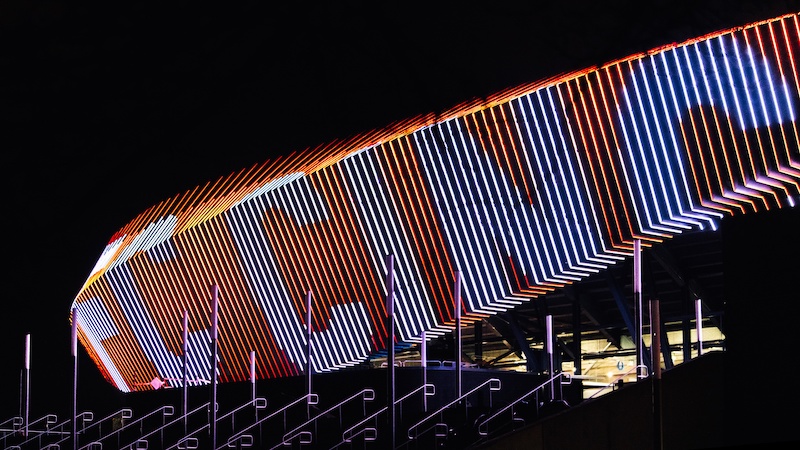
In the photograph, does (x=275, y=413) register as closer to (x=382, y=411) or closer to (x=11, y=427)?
(x=382, y=411)

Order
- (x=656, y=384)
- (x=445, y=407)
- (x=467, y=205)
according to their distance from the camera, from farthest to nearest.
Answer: (x=467, y=205) → (x=445, y=407) → (x=656, y=384)

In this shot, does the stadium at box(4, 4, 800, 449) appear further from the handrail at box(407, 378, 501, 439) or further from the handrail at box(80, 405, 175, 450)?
the handrail at box(80, 405, 175, 450)

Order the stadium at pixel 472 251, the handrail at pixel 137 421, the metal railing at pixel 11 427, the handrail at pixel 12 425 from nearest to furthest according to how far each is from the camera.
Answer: the stadium at pixel 472 251
the handrail at pixel 137 421
the metal railing at pixel 11 427
the handrail at pixel 12 425

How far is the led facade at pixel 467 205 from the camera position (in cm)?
1962

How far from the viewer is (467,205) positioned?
24.2 m

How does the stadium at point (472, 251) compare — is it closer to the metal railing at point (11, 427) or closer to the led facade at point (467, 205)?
the led facade at point (467, 205)

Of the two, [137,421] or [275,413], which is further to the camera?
[137,421]

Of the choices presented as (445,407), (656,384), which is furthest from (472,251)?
(656,384)

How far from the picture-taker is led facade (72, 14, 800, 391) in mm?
19625

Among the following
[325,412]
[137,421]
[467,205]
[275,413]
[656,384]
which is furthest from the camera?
[137,421]

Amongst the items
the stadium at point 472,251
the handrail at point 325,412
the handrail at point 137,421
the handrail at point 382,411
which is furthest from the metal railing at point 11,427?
the handrail at point 382,411

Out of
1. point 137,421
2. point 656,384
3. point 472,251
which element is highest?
point 472,251

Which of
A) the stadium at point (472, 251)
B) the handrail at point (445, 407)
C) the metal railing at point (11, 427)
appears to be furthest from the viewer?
the metal railing at point (11, 427)

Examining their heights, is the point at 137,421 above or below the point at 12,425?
above
